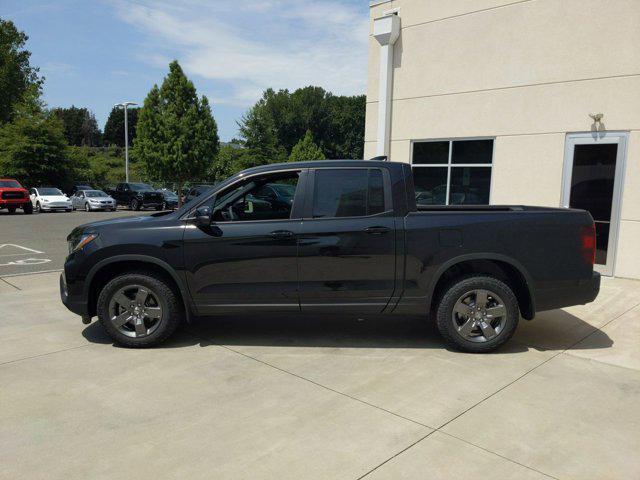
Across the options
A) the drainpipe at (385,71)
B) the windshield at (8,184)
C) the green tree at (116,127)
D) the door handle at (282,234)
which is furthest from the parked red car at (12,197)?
the green tree at (116,127)

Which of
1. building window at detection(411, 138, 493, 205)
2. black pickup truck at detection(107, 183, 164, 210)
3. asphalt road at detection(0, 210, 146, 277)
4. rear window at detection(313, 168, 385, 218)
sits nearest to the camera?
rear window at detection(313, 168, 385, 218)

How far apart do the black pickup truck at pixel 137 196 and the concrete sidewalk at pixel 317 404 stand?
25.6m

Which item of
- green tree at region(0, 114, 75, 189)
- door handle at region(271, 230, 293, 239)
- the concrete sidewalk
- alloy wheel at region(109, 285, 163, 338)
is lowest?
the concrete sidewalk

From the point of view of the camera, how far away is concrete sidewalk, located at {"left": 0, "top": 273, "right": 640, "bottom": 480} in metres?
3.11

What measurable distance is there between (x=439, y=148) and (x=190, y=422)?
28.5 ft

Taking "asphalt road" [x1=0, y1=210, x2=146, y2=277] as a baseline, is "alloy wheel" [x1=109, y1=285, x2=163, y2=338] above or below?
above

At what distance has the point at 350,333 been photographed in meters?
5.67

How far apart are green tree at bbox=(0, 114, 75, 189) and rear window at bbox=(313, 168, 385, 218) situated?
117 feet

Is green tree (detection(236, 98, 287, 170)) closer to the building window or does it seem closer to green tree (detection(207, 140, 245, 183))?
green tree (detection(207, 140, 245, 183))

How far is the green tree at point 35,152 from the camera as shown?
3431 cm

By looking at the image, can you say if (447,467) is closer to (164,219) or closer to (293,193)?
(293,193)

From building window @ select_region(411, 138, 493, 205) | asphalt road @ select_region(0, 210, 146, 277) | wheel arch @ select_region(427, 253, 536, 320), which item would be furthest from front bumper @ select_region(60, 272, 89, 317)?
building window @ select_region(411, 138, 493, 205)

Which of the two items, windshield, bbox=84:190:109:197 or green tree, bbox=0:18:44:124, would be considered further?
green tree, bbox=0:18:44:124

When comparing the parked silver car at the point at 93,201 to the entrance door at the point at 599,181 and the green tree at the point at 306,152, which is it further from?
the entrance door at the point at 599,181
